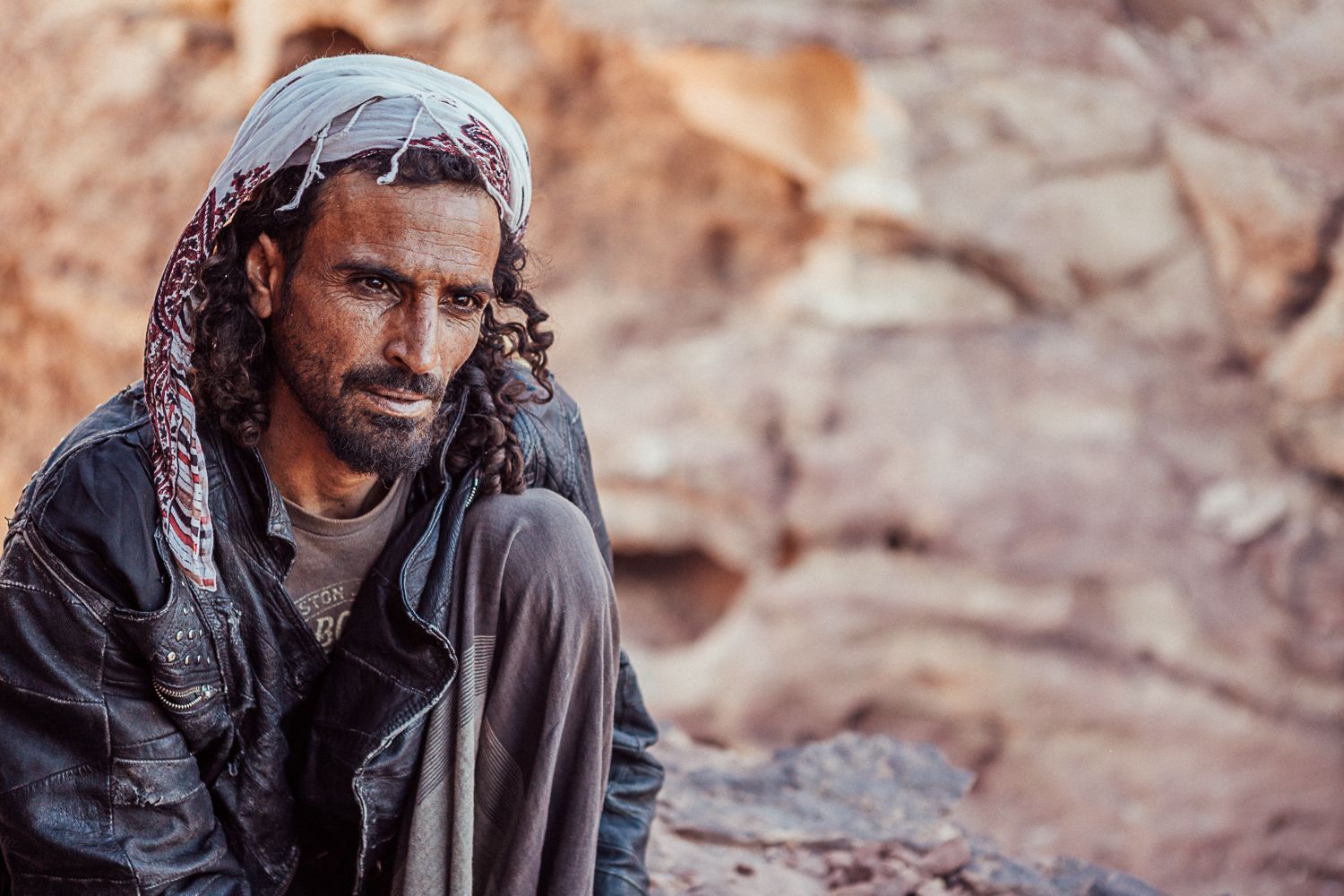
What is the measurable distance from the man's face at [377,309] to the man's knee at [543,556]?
0.53ft

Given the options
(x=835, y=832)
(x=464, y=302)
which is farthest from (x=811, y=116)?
(x=464, y=302)

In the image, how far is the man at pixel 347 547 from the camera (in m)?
1.68

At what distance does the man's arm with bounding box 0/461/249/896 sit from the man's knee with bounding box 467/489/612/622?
0.49 m

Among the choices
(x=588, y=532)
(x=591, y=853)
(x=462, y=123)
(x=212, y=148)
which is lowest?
(x=591, y=853)

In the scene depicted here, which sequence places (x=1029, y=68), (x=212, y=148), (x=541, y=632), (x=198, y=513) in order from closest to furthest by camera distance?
1. (x=198, y=513)
2. (x=541, y=632)
3. (x=1029, y=68)
4. (x=212, y=148)

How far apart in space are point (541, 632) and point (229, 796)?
18.6 inches

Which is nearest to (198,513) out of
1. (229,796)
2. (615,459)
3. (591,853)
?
(229,796)

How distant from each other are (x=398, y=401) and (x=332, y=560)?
0.27 m

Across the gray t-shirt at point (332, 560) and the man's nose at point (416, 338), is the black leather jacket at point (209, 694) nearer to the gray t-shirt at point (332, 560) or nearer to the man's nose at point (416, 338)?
the gray t-shirt at point (332, 560)

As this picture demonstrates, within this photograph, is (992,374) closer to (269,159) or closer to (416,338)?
(416,338)

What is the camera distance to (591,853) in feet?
5.94

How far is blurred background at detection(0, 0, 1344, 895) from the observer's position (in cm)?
632

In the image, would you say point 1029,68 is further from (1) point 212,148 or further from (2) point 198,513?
(2) point 198,513

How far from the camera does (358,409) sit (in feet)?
5.86
